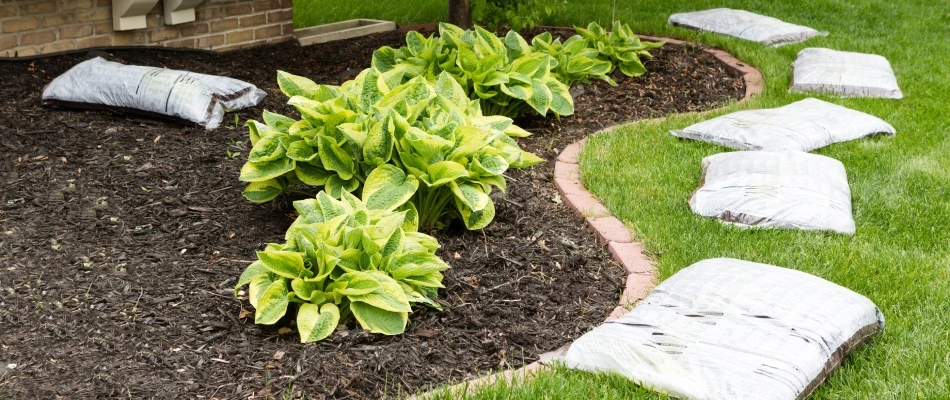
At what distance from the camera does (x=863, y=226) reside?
3.80 metres

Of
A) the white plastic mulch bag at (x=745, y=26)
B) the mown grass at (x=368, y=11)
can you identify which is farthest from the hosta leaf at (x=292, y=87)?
the white plastic mulch bag at (x=745, y=26)

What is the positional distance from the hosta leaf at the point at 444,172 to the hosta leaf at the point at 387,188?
0.25 ft

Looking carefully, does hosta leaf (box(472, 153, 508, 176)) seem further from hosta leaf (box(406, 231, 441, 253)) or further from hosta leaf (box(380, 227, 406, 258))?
hosta leaf (box(380, 227, 406, 258))

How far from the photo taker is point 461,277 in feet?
11.1

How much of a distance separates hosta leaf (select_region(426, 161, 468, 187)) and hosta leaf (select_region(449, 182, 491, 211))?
1.6 inches

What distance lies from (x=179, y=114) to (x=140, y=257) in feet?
4.91

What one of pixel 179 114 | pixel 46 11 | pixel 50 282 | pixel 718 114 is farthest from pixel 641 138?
pixel 46 11

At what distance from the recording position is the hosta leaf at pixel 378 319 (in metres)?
2.92

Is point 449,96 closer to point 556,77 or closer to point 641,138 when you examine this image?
point 641,138

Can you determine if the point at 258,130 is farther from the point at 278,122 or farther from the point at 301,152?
the point at 301,152

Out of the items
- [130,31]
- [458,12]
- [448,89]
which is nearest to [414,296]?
[448,89]

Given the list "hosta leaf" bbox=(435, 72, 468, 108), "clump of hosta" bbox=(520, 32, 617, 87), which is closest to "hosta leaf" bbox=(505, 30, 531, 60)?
"clump of hosta" bbox=(520, 32, 617, 87)

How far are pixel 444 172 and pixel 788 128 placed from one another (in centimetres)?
206

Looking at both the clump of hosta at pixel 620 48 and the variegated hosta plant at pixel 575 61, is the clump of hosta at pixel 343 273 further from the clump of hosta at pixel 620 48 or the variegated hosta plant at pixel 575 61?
the clump of hosta at pixel 620 48
